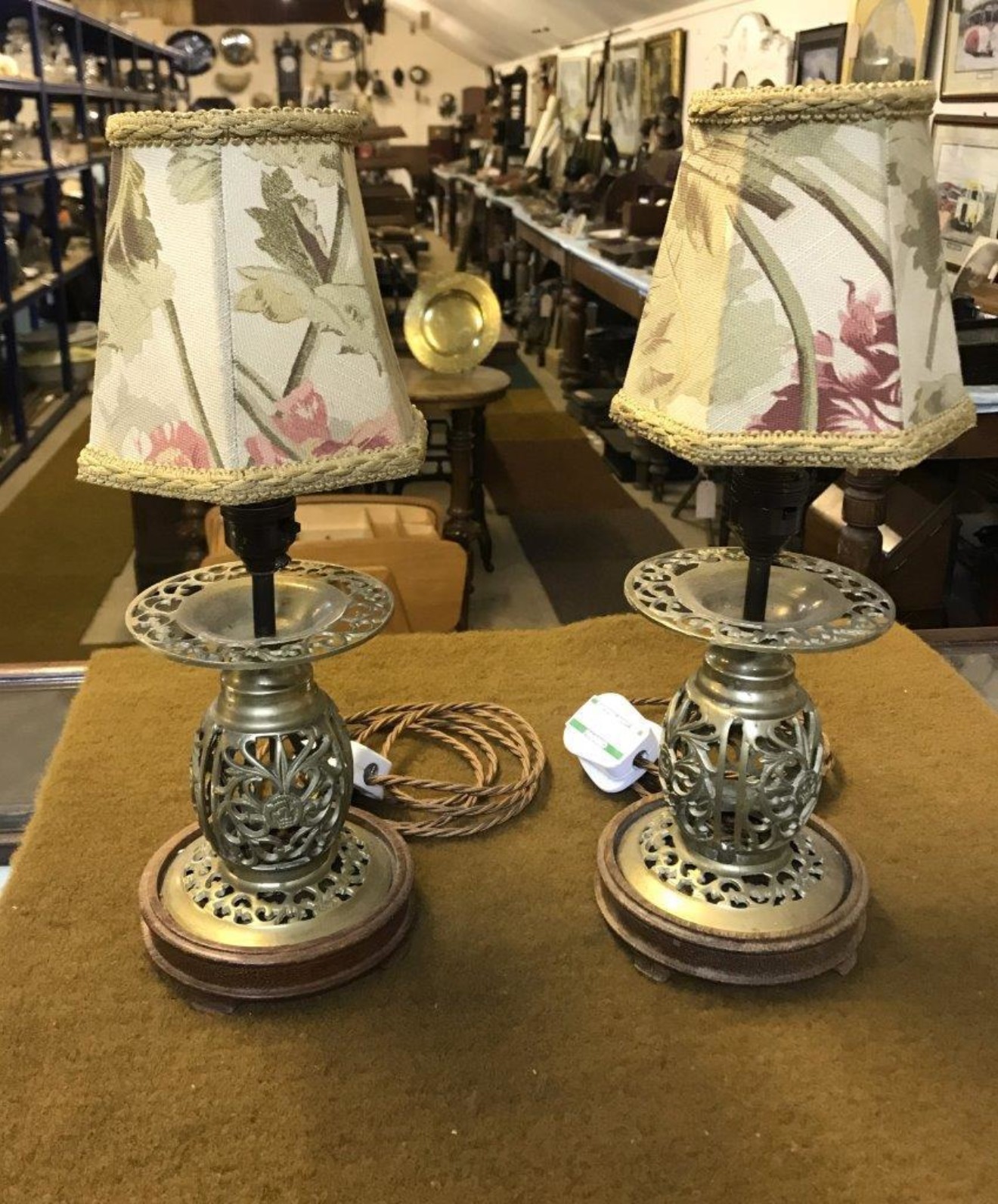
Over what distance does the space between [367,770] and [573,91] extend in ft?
21.0

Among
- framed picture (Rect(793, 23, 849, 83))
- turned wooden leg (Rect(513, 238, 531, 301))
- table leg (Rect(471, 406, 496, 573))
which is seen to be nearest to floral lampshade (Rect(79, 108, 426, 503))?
table leg (Rect(471, 406, 496, 573))

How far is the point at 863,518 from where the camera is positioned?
6.88ft

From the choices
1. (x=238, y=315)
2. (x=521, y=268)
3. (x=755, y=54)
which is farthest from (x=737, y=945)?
(x=521, y=268)

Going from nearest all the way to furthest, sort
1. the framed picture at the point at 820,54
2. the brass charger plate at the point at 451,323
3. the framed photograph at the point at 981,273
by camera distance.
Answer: the framed photograph at the point at 981,273
the brass charger plate at the point at 451,323
the framed picture at the point at 820,54

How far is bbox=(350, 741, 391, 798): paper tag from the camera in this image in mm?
1270

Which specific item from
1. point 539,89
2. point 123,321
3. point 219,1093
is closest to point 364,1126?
point 219,1093

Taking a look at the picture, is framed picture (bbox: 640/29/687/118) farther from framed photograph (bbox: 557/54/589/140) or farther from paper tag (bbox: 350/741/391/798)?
paper tag (bbox: 350/741/391/798)

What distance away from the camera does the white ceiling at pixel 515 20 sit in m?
5.69

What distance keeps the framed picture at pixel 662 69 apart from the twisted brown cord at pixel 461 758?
3.95 meters

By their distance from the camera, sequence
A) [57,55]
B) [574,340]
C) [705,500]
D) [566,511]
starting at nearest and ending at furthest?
1. [705,500]
2. [566,511]
3. [574,340]
4. [57,55]

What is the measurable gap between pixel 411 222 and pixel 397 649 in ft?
13.3

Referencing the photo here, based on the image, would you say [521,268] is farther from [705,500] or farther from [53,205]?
[705,500]

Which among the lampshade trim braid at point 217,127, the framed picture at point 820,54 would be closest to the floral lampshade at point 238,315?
the lampshade trim braid at point 217,127

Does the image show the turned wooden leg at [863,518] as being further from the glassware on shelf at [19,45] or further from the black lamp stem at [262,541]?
the glassware on shelf at [19,45]
